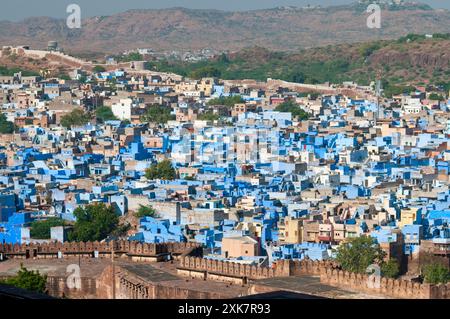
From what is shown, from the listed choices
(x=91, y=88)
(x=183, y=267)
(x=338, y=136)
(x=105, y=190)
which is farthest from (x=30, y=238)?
(x=91, y=88)

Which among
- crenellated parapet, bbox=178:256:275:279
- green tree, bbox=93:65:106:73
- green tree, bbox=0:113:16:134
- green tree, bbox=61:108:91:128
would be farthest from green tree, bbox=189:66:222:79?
crenellated parapet, bbox=178:256:275:279

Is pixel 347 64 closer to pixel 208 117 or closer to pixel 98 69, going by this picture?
pixel 98 69

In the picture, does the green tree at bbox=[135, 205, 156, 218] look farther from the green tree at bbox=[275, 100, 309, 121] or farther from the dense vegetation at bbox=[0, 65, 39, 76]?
the dense vegetation at bbox=[0, 65, 39, 76]

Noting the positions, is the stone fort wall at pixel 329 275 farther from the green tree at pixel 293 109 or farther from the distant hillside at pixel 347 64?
the distant hillside at pixel 347 64

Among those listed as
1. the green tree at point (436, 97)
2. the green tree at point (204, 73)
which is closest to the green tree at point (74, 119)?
the green tree at point (436, 97)

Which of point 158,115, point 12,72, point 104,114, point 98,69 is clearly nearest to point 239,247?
point 158,115

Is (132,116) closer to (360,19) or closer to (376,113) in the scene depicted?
(376,113)
